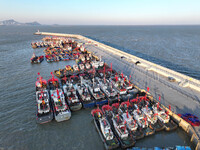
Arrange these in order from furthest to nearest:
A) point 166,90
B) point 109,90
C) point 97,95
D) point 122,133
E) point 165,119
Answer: point 166,90
point 109,90
point 97,95
point 165,119
point 122,133

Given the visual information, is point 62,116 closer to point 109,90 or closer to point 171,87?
point 109,90

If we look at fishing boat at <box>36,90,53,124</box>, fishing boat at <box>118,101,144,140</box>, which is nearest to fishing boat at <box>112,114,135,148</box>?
fishing boat at <box>118,101,144,140</box>

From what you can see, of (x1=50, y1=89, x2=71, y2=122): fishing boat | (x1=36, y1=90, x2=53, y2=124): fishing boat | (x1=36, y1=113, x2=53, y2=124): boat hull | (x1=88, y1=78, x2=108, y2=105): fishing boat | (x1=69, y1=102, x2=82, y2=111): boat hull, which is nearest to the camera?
(x1=36, y1=113, x2=53, y2=124): boat hull

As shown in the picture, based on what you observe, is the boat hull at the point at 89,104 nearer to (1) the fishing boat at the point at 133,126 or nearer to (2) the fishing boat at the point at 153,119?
(1) the fishing boat at the point at 133,126

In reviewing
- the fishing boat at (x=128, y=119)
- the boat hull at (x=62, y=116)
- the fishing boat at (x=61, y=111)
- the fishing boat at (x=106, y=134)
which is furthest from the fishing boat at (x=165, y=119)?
the fishing boat at (x=61, y=111)

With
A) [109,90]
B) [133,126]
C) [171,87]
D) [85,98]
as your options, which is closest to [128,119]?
[133,126]

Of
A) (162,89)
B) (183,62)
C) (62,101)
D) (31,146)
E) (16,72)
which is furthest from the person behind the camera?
(183,62)

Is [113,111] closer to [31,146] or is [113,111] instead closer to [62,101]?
[62,101]

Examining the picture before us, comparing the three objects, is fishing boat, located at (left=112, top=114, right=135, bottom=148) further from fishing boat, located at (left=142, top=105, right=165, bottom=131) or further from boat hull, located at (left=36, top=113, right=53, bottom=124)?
boat hull, located at (left=36, top=113, right=53, bottom=124)

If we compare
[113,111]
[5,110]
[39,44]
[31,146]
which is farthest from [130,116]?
[39,44]

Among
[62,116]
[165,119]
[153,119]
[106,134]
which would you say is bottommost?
[106,134]

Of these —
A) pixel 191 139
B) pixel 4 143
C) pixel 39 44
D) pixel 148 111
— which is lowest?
pixel 4 143
